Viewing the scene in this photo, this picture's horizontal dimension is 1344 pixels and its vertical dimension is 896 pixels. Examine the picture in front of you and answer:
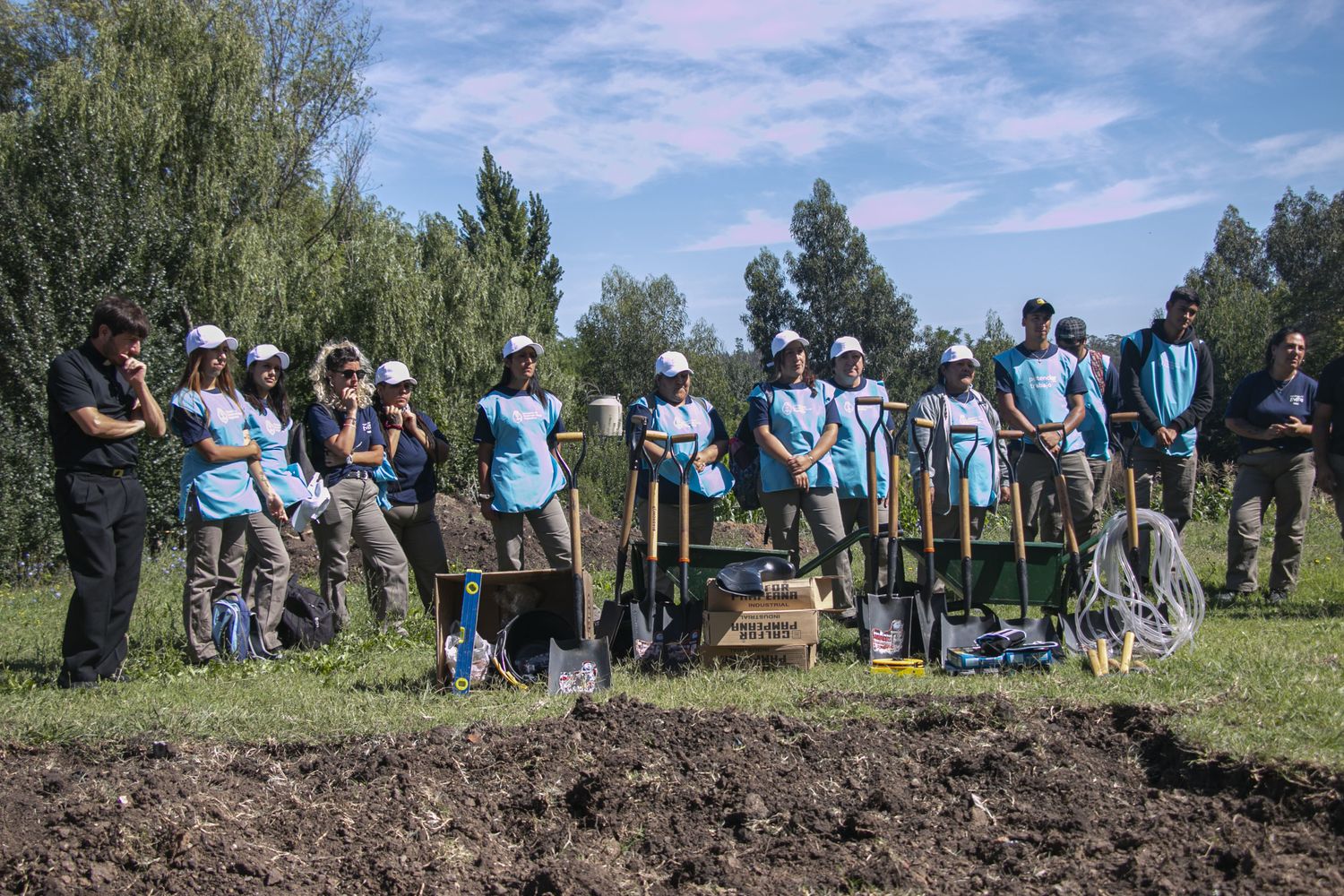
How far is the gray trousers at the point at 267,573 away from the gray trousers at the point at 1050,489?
17.0 ft

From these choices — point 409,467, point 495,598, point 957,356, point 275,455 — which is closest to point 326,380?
point 275,455

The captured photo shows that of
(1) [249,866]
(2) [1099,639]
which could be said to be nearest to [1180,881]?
(2) [1099,639]

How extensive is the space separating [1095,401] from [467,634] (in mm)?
5100

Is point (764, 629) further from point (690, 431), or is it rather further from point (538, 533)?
point (538, 533)

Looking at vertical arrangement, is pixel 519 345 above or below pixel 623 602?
above

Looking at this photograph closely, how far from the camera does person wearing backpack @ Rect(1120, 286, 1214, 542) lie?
8297 millimetres

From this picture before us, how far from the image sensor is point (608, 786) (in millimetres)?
4348

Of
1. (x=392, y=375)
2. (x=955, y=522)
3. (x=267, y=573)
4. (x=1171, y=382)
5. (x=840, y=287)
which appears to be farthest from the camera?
(x=840, y=287)

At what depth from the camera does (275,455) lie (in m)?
7.31

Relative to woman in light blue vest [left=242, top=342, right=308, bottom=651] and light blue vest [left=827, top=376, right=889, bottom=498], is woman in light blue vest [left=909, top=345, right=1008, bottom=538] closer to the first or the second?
light blue vest [left=827, top=376, right=889, bottom=498]

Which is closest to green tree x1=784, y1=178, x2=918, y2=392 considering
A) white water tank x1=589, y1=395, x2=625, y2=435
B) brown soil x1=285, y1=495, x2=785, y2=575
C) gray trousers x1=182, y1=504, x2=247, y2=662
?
white water tank x1=589, y1=395, x2=625, y2=435

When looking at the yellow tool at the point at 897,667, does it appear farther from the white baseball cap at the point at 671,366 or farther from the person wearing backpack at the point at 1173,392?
the person wearing backpack at the point at 1173,392

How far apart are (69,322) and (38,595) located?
4360 mm

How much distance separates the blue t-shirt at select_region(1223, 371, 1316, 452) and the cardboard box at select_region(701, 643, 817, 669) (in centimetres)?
397
